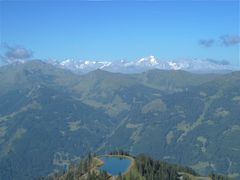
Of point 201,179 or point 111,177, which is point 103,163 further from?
point 201,179

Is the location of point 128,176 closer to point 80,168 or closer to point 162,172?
point 162,172

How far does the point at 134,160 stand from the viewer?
7844 inches

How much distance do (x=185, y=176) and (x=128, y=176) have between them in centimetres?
3277

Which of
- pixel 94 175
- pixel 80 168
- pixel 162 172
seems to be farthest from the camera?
pixel 80 168

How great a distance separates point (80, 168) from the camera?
197 m

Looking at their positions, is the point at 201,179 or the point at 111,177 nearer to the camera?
the point at 111,177

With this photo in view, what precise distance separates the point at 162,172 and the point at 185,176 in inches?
594

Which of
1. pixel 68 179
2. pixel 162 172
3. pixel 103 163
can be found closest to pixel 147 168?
pixel 162 172

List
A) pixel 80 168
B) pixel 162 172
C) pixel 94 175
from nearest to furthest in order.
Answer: pixel 94 175, pixel 162 172, pixel 80 168

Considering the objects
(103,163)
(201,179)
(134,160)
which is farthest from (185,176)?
(103,163)

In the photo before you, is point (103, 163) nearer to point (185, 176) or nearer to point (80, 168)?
point (80, 168)

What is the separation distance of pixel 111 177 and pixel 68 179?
2429 cm

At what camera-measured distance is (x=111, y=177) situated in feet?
564

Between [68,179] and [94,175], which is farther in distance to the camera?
[68,179]
